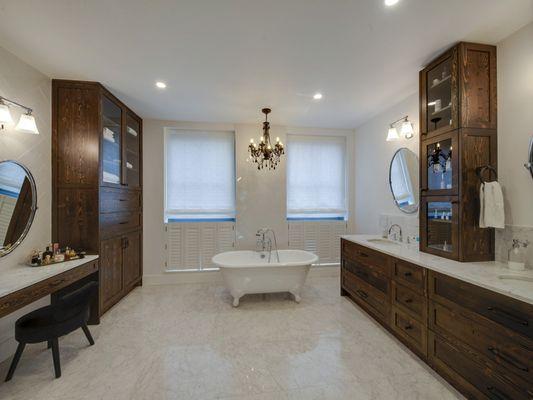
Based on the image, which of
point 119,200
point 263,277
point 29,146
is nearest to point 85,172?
point 29,146

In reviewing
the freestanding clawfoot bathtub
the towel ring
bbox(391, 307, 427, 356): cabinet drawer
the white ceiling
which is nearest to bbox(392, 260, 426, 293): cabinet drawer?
bbox(391, 307, 427, 356): cabinet drawer

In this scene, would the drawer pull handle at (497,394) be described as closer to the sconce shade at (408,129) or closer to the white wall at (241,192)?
the sconce shade at (408,129)

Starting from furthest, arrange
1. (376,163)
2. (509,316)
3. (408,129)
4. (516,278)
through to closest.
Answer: (376,163), (408,129), (516,278), (509,316)

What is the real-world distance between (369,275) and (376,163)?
181 cm

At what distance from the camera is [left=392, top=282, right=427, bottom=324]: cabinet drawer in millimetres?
1945

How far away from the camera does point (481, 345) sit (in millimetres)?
1482

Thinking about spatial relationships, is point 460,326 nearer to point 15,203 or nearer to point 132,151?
point 15,203

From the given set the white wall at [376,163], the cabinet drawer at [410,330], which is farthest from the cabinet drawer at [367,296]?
the white wall at [376,163]

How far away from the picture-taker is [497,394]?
4.54 ft

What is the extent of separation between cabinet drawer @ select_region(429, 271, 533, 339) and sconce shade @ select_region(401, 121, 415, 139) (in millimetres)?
1765

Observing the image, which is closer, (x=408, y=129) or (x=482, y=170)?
(x=482, y=170)

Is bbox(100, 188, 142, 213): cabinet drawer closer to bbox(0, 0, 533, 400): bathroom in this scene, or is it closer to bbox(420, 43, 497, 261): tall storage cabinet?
bbox(0, 0, 533, 400): bathroom

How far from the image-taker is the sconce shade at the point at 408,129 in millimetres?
2801

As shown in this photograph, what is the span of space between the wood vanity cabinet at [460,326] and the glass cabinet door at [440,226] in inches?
14.4
